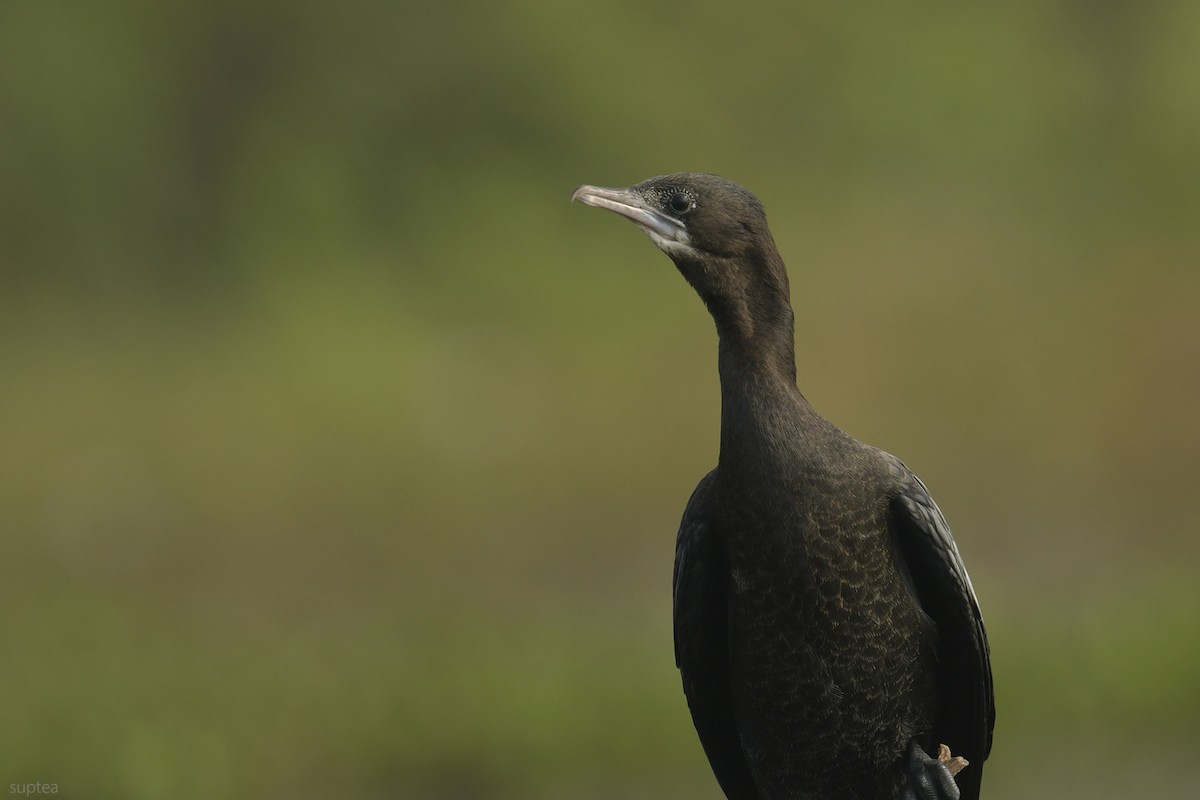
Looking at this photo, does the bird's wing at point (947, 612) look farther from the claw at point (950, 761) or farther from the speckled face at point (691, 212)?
the speckled face at point (691, 212)

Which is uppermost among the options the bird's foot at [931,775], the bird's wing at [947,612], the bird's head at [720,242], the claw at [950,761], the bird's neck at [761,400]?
the bird's head at [720,242]

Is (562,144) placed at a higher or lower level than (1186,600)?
higher

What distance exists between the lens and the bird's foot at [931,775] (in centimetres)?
A: 512

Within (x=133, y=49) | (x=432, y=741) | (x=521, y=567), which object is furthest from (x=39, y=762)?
(x=133, y=49)

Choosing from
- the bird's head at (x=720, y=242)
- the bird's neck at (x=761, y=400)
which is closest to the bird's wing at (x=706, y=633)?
the bird's neck at (x=761, y=400)

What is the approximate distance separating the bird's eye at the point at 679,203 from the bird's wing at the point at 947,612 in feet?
3.00

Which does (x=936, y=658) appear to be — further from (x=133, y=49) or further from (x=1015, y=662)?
(x=133, y=49)

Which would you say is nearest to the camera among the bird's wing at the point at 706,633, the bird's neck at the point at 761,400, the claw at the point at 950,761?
the bird's neck at the point at 761,400

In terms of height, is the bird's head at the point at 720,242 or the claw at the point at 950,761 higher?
the bird's head at the point at 720,242

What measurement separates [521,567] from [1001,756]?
9.32 feet

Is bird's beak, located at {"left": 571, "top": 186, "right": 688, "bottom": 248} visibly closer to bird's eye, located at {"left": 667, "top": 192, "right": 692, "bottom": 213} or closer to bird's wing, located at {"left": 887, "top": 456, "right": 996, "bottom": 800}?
bird's eye, located at {"left": 667, "top": 192, "right": 692, "bottom": 213}

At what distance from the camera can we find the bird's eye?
5.17m

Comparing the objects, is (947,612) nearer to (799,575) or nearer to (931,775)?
(931,775)

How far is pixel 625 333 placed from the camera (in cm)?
1184
